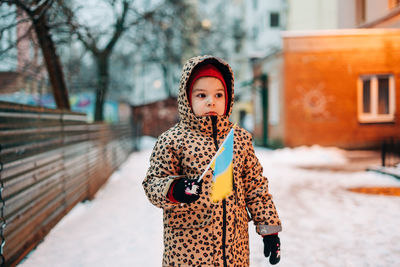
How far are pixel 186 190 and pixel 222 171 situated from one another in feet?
0.69

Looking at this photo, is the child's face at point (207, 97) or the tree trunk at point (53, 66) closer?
the child's face at point (207, 97)

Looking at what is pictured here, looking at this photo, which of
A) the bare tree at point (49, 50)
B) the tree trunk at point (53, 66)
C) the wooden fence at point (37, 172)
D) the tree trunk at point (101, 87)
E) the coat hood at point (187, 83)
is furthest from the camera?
the tree trunk at point (101, 87)

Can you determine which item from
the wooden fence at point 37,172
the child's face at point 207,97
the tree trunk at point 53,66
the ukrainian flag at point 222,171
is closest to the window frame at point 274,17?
the tree trunk at point 53,66

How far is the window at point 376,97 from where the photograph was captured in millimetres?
18438

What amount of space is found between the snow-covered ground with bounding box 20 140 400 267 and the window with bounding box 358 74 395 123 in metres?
8.53

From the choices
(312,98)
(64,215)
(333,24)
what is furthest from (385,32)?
(64,215)

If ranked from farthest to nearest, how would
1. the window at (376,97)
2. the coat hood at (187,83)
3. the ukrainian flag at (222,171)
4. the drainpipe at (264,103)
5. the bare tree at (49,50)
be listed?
the drainpipe at (264,103), the window at (376,97), the bare tree at (49,50), the coat hood at (187,83), the ukrainian flag at (222,171)

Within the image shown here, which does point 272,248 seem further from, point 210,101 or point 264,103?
point 264,103

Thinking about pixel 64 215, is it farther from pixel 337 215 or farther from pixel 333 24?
pixel 333 24

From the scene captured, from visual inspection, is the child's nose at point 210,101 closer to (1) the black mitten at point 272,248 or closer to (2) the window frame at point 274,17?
(1) the black mitten at point 272,248

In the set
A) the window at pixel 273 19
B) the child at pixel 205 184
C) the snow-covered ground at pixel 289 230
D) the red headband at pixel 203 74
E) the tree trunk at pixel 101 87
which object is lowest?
the snow-covered ground at pixel 289 230

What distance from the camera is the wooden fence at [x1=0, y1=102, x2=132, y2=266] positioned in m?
4.44

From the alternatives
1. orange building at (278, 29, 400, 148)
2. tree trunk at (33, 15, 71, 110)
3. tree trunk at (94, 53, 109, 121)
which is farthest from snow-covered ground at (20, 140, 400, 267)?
orange building at (278, 29, 400, 148)

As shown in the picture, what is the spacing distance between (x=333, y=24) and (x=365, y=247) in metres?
26.5
